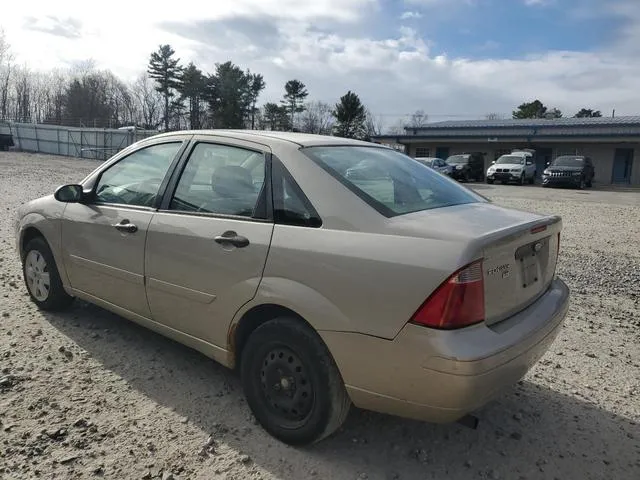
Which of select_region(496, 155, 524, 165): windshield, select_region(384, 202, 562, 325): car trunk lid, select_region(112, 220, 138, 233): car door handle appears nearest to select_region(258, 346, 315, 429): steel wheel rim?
select_region(384, 202, 562, 325): car trunk lid

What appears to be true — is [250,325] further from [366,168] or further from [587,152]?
[587,152]

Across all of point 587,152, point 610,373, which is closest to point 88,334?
point 610,373

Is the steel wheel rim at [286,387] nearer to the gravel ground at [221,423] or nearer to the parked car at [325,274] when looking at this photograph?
the parked car at [325,274]

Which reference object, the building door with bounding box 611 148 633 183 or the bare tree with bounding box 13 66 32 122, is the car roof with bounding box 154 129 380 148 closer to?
the building door with bounding box 611 148 633 183

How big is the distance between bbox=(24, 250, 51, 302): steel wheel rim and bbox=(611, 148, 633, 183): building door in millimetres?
39302

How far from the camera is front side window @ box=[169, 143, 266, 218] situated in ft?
9.81

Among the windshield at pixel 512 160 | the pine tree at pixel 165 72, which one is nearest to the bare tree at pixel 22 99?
the pine tree at pixel 165 72

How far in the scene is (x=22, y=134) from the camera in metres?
44.9

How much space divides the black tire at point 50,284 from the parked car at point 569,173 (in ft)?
92.7

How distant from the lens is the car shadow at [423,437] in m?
2.65

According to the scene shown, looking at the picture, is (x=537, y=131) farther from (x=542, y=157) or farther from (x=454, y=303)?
(x=454, y=303)

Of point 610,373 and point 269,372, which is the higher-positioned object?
point 269,372

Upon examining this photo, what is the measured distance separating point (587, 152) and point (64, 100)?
215 feet

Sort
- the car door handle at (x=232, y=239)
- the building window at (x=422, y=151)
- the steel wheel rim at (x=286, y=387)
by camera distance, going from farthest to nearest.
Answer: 1. the building window at (x=422, y=151)
2. the car door handle at (x=232, y=239)
3. the steel wheel rim at (x=286, y=387)
